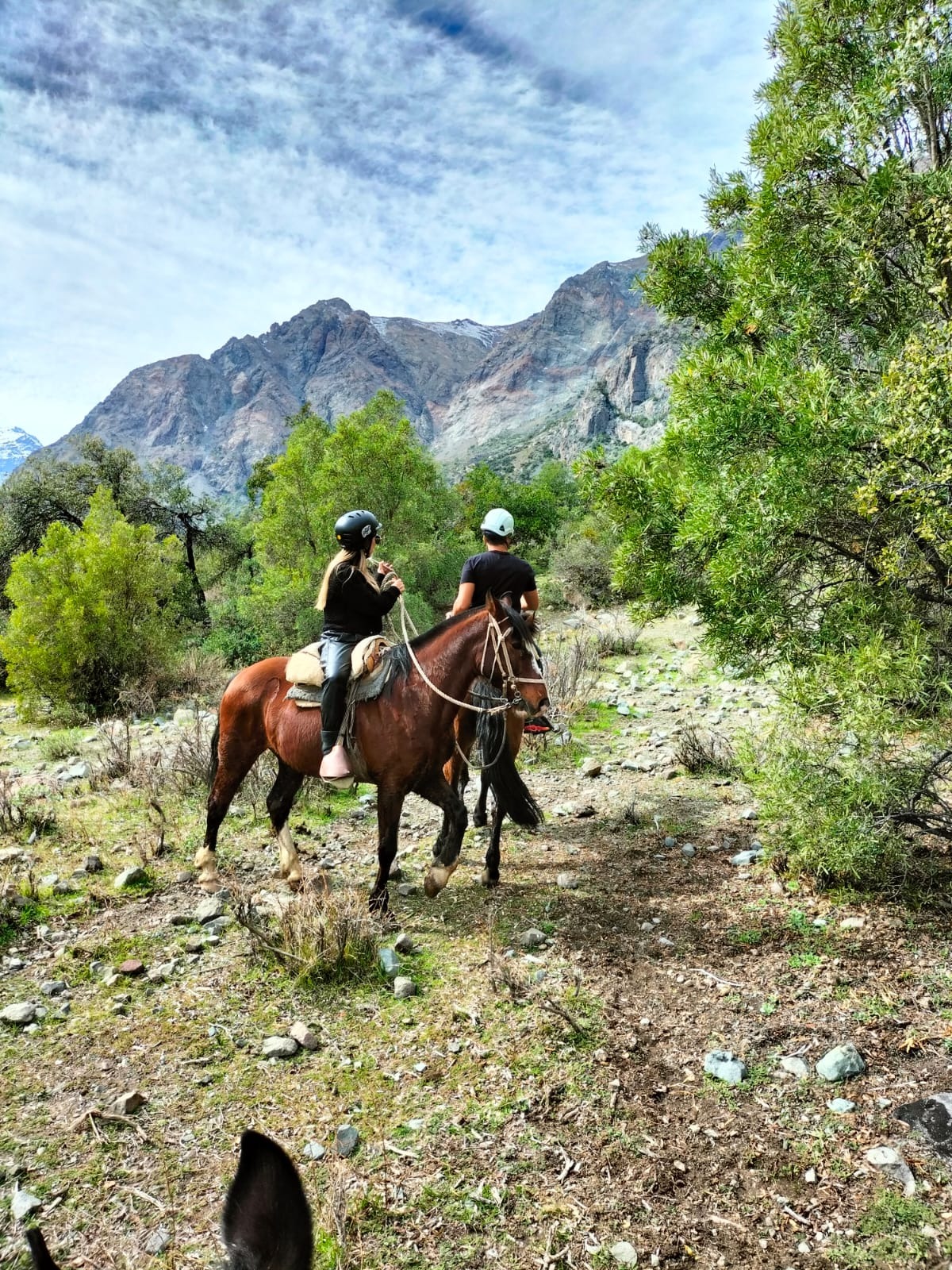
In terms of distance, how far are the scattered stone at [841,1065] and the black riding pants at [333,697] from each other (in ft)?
11.1

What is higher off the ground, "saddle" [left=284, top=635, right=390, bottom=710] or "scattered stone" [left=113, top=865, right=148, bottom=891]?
"saddle" [left=284, top=635, right=390, bottom=710]

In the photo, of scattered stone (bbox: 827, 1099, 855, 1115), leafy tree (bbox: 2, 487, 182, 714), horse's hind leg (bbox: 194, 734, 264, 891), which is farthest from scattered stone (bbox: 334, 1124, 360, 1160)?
leafy tree (bbox: 2, 487, 182, 714)

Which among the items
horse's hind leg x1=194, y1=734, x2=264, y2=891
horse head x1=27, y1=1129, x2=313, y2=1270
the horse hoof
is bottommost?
the horse hoof

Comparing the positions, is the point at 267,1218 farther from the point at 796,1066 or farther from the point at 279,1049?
the point at 796,1066

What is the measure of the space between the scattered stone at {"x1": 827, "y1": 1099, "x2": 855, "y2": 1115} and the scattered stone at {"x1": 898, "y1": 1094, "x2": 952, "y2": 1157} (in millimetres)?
178

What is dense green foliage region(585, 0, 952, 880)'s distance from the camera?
3.61m

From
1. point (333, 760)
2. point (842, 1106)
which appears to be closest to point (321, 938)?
point (333, 760)

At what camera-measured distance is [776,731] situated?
4660 millimetres

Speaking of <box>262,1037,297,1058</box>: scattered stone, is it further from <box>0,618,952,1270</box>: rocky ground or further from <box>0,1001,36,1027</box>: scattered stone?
<box>0,1001,36,1027</box>: scattered stone

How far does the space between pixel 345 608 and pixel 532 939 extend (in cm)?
270

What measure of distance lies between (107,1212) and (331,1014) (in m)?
1.34

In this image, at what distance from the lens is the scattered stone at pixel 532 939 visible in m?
4.39

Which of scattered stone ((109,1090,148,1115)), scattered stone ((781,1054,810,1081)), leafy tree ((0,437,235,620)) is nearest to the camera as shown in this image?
scattered stone ((109,1090,148,1115))

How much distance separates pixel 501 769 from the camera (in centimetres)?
547
